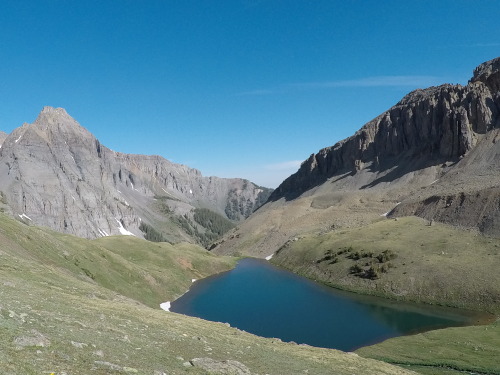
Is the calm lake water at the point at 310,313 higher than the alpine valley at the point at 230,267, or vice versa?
Answer: the alpine valley at the point at 230,267

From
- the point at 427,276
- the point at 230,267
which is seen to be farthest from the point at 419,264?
the point at 230,267

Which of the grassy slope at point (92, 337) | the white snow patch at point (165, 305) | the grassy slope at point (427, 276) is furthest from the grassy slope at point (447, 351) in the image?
the white snow patch at point (165, 305)

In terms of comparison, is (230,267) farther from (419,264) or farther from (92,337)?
(92,337)

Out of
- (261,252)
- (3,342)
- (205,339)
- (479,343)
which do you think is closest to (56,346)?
(3,342)

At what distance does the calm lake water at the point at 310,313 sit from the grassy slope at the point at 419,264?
527 cm

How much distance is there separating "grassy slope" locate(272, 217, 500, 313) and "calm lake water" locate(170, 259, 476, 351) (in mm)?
5270

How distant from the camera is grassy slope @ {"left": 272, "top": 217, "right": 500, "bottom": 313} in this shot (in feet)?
244

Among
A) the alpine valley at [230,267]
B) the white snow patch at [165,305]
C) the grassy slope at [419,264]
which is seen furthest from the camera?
the grassy slope at [419,264]

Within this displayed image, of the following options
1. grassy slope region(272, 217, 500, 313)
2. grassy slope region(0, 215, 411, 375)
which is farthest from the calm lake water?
grassy slope region(0, 215, 411, 375)

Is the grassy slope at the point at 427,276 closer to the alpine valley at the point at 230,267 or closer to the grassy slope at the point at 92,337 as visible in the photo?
the alpine valley at the point at 230,267

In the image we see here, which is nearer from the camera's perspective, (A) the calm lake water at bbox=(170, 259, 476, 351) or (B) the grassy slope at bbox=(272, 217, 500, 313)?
(A) the calm lake water at bbox=(170, 259, 476, 351)

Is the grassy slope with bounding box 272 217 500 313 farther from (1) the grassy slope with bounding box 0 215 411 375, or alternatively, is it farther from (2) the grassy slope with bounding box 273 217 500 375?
(1) the grassy slope with bounding box 0 215 411 375

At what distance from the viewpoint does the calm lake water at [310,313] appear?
5947 cm

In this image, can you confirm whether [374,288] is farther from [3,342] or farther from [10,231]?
[3,342]
